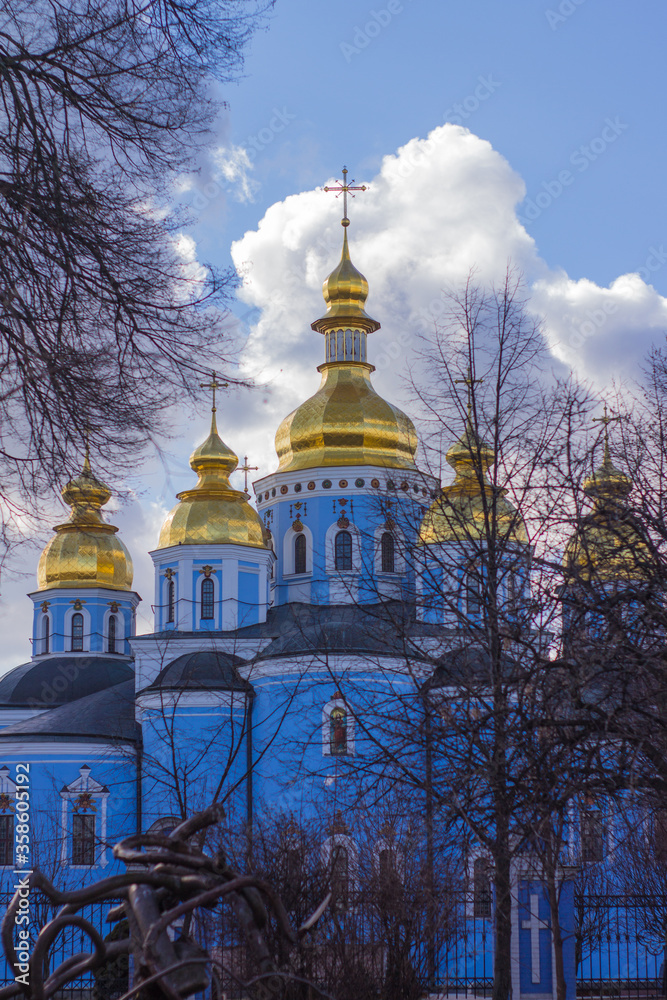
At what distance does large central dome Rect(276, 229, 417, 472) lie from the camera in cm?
3095

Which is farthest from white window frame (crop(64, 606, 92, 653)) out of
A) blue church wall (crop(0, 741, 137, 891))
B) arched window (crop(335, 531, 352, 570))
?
arched window (crop(335, 531, 352, 570))

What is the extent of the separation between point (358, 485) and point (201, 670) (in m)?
6.46

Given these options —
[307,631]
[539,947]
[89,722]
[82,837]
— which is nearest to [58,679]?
[89,722]

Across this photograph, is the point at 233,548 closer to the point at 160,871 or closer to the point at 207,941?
the point at 207,941

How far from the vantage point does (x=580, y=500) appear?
8406mm

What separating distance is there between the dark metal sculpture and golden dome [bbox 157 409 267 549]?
2653 cm

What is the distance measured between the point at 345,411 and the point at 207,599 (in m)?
6.03

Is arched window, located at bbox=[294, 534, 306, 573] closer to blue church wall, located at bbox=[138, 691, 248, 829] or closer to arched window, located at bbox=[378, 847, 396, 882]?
blue church wall, located at bbox=[138, 691, 248, 829]

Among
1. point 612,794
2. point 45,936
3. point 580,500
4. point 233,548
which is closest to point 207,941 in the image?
point 612,794

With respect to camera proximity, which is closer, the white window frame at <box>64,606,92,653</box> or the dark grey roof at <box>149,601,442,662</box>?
the dark grey roof at <box>149,601,442,662</box>

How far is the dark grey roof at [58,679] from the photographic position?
33.0 meters

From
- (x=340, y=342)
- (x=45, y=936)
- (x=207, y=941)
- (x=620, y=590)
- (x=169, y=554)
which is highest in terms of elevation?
(x=340, y=342)

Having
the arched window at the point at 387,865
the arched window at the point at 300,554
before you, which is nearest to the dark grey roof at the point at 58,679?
the arched window at the point at 300,554

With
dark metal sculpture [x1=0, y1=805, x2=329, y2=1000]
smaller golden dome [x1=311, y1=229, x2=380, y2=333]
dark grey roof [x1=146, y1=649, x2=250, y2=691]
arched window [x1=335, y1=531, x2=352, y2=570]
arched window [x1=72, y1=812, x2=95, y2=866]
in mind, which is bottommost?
arched window [x1=72, y1=812, x2=95, y2=866]
